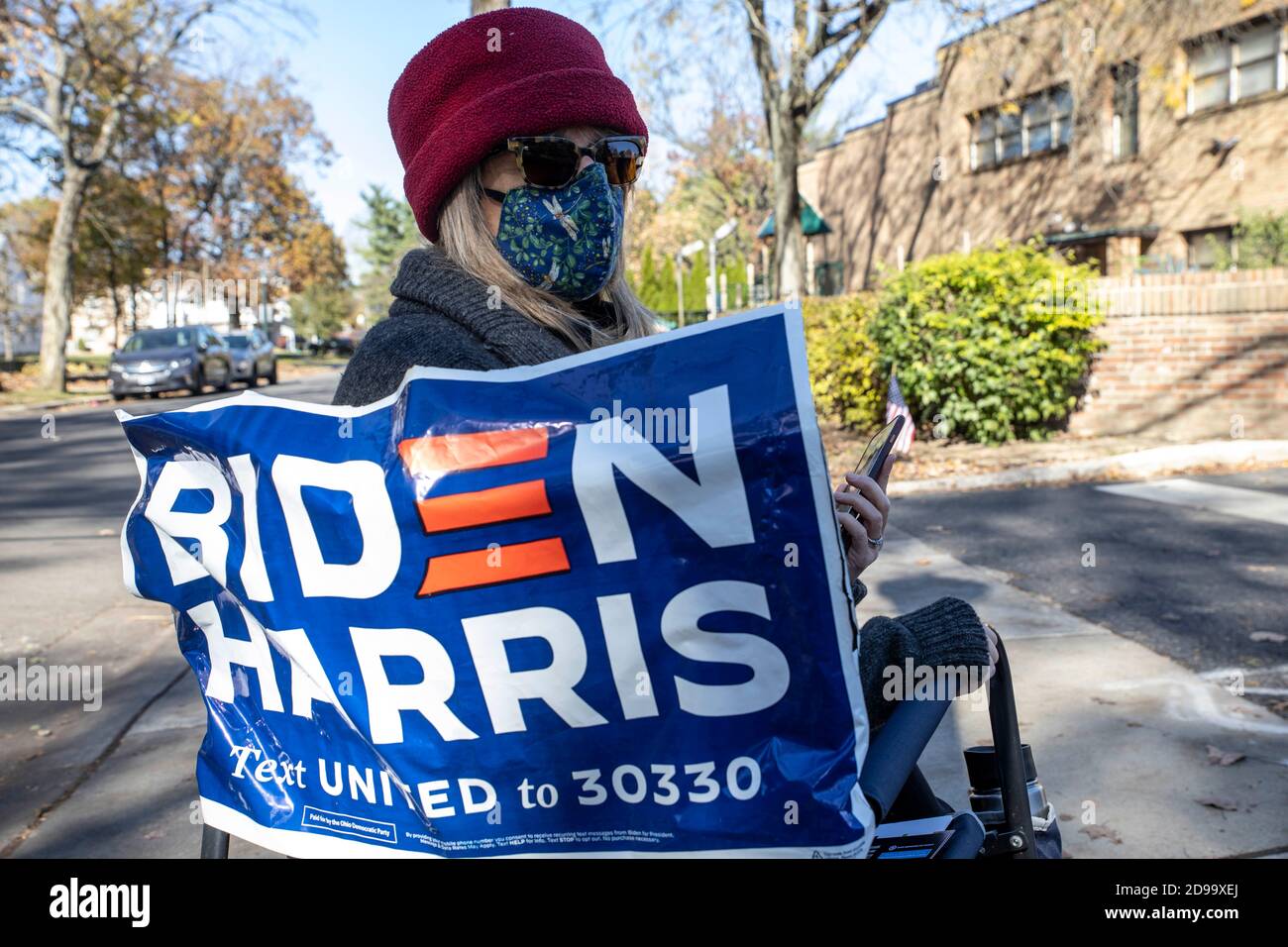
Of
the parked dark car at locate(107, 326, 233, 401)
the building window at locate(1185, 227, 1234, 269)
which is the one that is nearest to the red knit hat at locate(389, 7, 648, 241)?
the building window at locate(1185, 227, 1234, 269)

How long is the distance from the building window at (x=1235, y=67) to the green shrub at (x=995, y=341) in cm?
1116

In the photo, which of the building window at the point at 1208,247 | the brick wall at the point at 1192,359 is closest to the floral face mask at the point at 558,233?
the brick wall at the point at 1192,359

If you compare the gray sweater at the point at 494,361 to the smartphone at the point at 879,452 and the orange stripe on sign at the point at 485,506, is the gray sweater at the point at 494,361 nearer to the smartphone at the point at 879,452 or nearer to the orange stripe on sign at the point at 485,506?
the smartphone at the point at 879,452

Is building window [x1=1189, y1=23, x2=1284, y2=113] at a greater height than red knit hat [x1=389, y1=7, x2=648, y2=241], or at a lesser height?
greater

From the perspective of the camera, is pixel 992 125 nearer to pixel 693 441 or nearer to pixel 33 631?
pixel 33 631

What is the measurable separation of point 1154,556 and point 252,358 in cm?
2935

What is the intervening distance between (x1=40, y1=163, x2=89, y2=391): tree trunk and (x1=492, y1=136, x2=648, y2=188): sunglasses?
2993cm

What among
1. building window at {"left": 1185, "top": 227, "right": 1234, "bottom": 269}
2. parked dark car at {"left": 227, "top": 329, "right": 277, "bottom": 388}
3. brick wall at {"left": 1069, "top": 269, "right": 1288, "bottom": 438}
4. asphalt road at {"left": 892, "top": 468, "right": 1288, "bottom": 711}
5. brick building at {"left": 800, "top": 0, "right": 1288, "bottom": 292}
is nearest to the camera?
asphalt road at {"left": 892, "top": 468, "right": 1288, "bottom": 711}

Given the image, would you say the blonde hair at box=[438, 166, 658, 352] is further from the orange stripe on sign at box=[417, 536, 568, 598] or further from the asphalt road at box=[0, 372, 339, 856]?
the asphalt road at box=[0, 372, 339, 856]

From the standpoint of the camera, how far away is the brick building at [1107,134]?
18.8 meters

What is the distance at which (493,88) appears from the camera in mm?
1743

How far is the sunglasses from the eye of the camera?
178 centimetres

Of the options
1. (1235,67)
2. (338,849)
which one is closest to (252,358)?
(1235,67)

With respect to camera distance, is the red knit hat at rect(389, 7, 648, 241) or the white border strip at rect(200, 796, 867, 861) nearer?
the white border strip at rect(200, 796, 867, 861)
